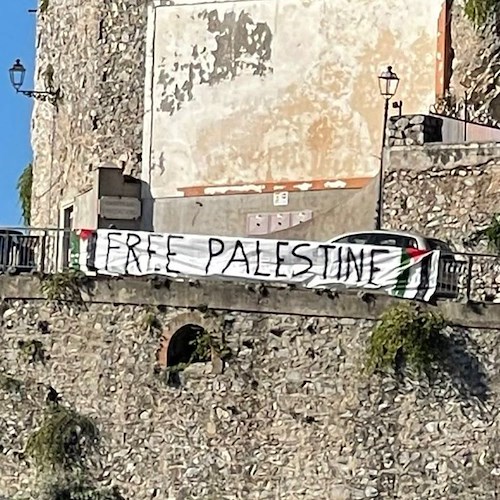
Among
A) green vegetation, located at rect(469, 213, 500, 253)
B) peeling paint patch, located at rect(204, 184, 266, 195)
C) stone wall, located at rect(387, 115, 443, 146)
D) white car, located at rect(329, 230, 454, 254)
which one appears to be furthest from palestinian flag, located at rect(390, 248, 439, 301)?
peeling paint patch, located at rect(204, 184, 266, 195)

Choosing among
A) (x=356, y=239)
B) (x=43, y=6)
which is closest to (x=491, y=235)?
(x=356, y=239)

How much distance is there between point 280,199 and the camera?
32344mm

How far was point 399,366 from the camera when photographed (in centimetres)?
2495

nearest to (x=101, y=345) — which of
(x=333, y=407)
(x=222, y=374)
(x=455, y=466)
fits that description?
(x=222, y=374)

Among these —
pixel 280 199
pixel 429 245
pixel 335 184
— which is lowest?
pixel 429 245

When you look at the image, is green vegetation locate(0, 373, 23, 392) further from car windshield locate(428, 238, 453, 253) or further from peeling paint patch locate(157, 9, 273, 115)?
peeling paint patch locate(157, 9, 273, 115)

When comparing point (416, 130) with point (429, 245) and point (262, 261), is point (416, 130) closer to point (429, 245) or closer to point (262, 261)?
point (429, 245)

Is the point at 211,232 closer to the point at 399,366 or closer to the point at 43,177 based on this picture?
the point at 43,177

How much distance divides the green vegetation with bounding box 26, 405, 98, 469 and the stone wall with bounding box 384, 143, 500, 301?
21.6 ft

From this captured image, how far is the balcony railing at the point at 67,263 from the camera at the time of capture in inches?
1017

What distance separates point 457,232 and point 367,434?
17.7ft

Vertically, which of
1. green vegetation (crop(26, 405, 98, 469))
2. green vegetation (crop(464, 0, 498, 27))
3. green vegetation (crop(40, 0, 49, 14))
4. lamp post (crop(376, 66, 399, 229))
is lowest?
green vegetation (crop(26, 405, 98, 469))

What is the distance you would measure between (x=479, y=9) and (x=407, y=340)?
8.28 meters

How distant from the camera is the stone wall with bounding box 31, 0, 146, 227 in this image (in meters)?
34.0
